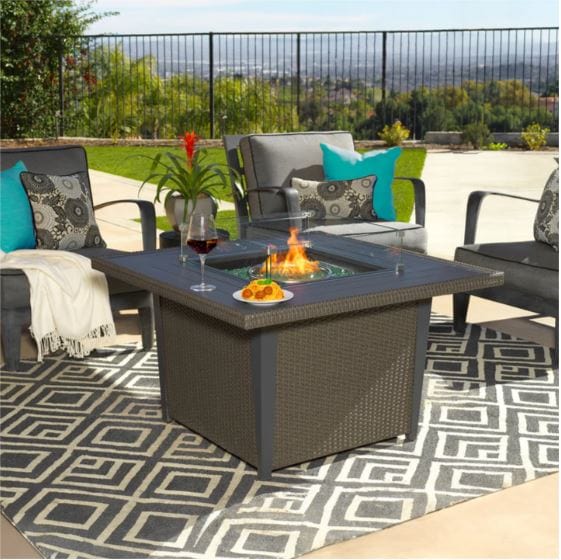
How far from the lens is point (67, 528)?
2828 mm

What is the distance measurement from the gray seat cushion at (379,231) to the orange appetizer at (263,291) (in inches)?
77.0

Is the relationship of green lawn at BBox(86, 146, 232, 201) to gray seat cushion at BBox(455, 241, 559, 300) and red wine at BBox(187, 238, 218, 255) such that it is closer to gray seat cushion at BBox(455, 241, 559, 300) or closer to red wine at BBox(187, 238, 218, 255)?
gray seat cushion at BBox(455, 241, 559, 300)

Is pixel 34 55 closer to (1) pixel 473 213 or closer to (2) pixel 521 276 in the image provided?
(1) pixel 473 213

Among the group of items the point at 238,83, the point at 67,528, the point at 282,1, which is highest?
the point at 282,1

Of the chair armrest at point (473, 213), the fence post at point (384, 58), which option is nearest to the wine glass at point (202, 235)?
the chair armrest at point (473, 213)

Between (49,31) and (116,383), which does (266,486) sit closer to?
(116,383)

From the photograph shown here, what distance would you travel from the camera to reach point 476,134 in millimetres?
13172

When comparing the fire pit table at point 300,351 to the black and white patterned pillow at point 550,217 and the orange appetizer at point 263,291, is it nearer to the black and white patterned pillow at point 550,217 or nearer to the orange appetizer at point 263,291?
the orange appetizer at point 263,291

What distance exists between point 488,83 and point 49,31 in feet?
21.4

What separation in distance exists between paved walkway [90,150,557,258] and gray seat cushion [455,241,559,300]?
1.82m

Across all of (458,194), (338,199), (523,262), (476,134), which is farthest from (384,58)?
(523,262)

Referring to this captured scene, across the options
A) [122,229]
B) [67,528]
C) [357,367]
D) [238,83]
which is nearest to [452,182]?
[122,229]

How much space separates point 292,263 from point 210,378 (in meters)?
0.49

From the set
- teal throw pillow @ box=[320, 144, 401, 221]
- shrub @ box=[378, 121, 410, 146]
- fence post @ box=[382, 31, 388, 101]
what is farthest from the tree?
teal throw pillow @ box=[320, 144, 401, 221]
